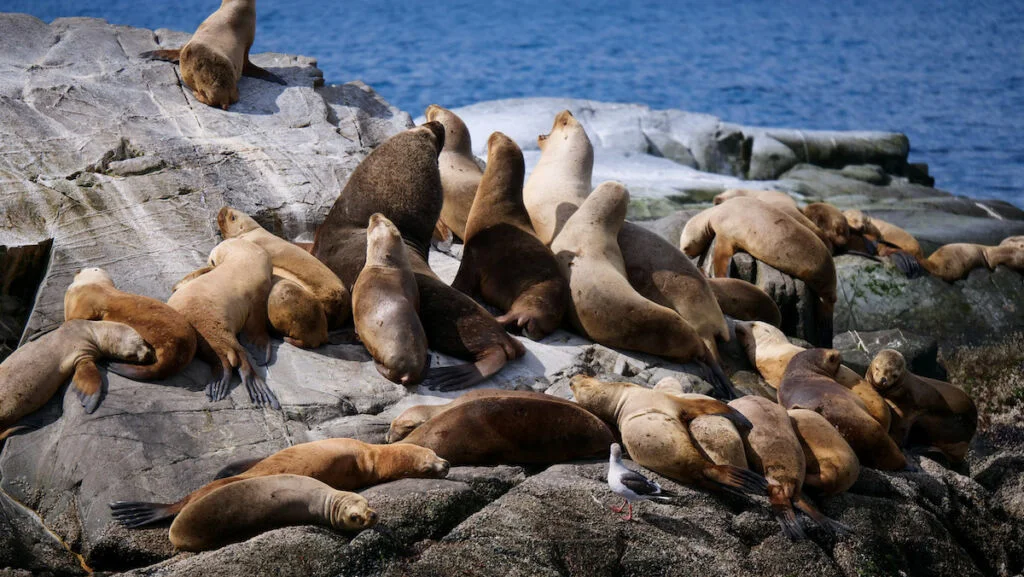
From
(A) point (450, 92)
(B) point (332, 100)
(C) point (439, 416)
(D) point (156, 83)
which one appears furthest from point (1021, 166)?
(C) point (439, 416)

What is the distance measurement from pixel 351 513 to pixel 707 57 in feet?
77.8

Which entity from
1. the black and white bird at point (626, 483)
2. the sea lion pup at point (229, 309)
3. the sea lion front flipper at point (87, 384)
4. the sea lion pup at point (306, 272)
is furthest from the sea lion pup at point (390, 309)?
the black and white bird at point (626, 483)

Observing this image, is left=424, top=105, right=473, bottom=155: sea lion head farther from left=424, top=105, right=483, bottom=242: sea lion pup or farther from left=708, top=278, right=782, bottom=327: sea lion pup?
left=708, top=278, right=782, bottom=327: sea lion pup

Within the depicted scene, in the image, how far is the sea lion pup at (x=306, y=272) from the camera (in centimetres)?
588

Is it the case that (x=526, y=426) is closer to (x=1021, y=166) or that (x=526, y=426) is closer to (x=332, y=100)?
(x=332, y=100)

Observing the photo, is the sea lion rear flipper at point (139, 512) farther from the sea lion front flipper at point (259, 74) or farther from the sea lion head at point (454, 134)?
the sea lion front flipper at point (259, 74)

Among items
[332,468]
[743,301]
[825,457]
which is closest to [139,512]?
[332,468]

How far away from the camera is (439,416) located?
472cm

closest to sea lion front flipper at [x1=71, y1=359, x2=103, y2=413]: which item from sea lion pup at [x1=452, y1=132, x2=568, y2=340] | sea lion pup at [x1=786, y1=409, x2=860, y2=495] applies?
sea lion pup at [x1=452, y1=132, x2=568, y2=340]

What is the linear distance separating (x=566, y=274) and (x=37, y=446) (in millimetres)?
3243

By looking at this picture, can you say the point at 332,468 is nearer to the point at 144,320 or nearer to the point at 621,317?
the point at 144,320

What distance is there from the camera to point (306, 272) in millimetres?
6004

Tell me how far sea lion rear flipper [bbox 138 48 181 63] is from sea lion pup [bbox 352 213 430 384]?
10.9ft

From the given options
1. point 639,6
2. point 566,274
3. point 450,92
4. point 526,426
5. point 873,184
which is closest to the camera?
point 526,426
